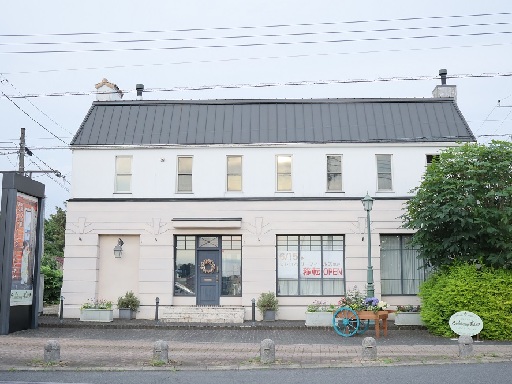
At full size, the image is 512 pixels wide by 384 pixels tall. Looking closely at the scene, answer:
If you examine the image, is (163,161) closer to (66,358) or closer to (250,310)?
(250,310)

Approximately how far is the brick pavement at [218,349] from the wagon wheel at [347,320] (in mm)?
346

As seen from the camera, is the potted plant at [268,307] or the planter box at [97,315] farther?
the potted plant at [268,307]

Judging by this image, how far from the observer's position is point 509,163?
20672mm

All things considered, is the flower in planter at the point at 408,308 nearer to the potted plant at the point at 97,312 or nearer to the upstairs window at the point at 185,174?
the upstairs window at the point at 185,174

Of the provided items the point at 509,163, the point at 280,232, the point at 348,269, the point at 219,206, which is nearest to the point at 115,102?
the point at 219,206

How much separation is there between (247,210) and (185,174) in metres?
3.09

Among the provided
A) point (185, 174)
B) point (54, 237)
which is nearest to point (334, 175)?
point (185, 174)

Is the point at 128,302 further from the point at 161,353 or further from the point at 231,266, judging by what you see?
the point at 161,353

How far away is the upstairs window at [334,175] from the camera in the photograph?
2655 cm

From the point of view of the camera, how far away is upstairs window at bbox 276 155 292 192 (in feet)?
87.5

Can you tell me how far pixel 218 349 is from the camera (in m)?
17.8

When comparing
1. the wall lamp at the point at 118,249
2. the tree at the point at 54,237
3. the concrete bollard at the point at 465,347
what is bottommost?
the concrete bollard at the point at 465,347

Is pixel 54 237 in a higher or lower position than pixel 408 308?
higher

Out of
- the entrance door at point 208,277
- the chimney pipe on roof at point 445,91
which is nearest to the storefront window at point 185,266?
the entrance door at point 208,277
